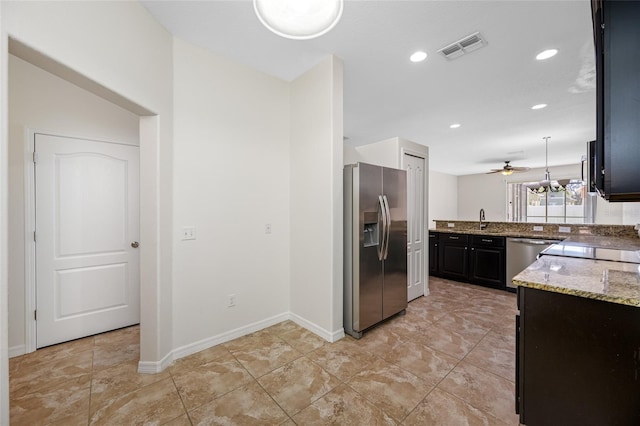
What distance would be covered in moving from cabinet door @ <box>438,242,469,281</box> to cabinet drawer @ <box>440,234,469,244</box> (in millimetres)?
59

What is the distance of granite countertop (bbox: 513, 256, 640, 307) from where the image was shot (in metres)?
1.23

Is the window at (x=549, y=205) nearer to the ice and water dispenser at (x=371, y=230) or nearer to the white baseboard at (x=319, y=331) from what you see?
the ice and water dispenser at (x=371, y=230)

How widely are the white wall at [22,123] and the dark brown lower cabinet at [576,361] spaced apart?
3.94 metres

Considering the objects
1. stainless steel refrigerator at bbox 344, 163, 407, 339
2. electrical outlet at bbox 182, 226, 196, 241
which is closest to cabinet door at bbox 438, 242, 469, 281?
stainless steel refrigerator at bbox 344, 163, 407, 339

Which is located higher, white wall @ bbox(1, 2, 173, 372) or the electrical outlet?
white wall @ bbox(1, 2, 173, 372)

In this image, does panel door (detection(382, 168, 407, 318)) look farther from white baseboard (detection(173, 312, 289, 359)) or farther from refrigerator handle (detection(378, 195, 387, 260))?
white baseboard (detection(173, 312, 289, 359))

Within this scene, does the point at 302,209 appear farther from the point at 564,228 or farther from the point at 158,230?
the point at 564,228

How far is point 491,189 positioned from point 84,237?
10.9 meters

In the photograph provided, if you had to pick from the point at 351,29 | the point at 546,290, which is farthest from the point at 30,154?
the point at 546,290

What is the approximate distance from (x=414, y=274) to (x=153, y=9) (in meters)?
4.05

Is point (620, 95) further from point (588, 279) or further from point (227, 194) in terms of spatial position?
point (227, 194)

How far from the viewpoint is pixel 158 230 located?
2.05m

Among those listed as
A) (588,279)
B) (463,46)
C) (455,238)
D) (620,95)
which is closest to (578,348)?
(588,279)

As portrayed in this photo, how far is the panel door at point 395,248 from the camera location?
2898 millimetres
